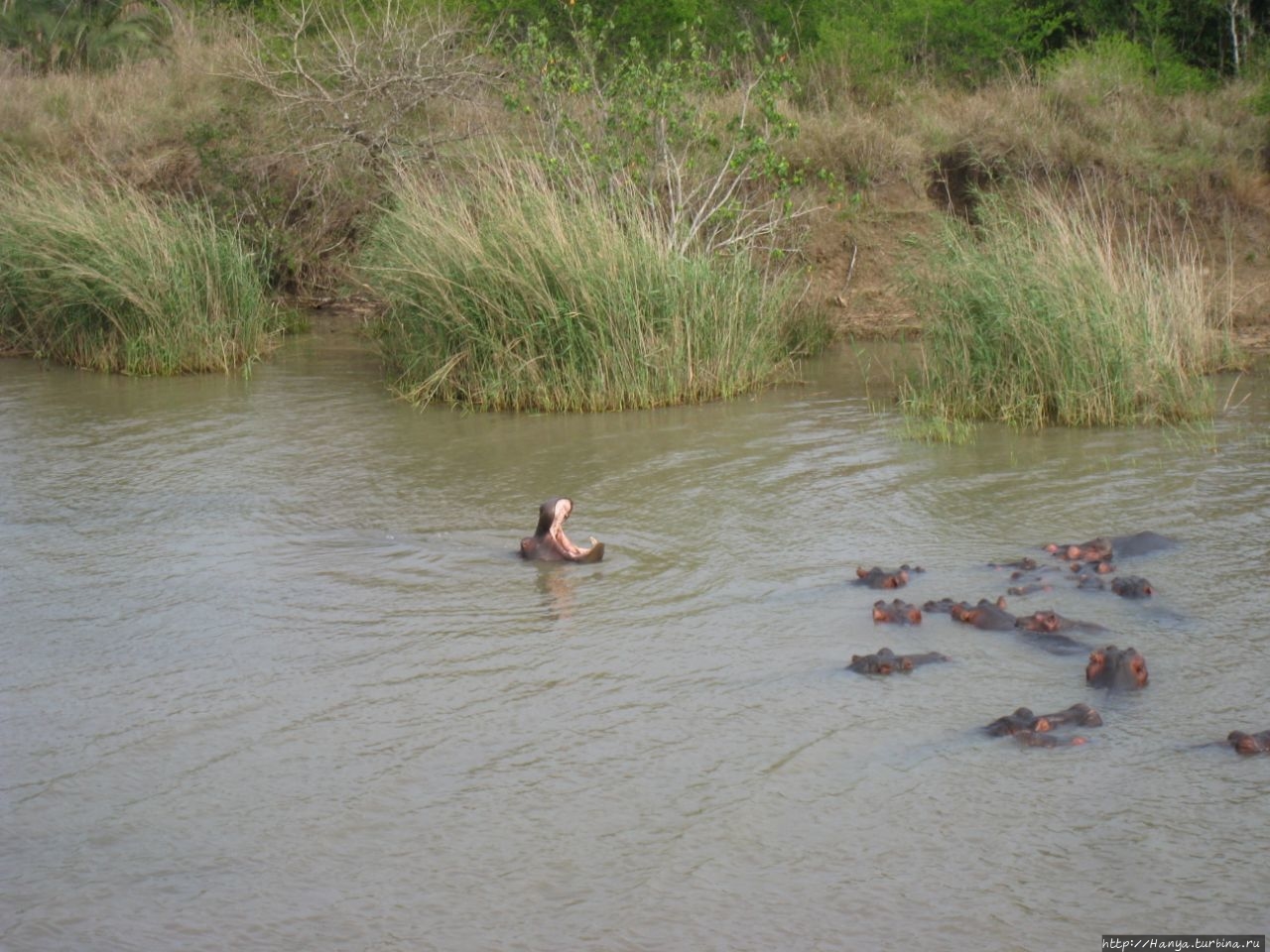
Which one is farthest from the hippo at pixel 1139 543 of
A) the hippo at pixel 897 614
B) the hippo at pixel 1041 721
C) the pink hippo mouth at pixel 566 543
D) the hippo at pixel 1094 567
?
the pink hippo mouth at pixel 566 543

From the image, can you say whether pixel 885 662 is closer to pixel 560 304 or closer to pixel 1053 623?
pixel 1053 623

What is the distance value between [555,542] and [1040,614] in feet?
6.99

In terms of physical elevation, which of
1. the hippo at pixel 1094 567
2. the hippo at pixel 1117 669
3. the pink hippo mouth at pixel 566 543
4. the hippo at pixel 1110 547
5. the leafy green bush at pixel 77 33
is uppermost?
the leafy green bush at pixel 77 33

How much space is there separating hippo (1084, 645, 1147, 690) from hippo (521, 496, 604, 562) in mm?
2349

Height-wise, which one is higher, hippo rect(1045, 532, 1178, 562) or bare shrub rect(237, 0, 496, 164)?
bare shrub rect(237, 0, 496, 164)

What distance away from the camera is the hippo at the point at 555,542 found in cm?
639

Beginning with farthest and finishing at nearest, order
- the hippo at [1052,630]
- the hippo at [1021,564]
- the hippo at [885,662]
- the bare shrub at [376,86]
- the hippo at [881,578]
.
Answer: the bare shrub at [376,86]
the hippo at [1021,564]
the hippo at [881,578]
the hippo at [1052,630]
the hippo at [885,662]

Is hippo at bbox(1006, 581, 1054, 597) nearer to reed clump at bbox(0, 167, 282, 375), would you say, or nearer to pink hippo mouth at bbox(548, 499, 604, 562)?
pink hippo mouth at bbox(548, 499, 604, 562)

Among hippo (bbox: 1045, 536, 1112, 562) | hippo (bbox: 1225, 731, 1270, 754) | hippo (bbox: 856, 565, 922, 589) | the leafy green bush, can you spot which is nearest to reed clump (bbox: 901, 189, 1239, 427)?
hippo (bbox: 1045, 536, 1112, 562)

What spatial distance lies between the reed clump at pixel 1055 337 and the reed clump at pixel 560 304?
155 cm

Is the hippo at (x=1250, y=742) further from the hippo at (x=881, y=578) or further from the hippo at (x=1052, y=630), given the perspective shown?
the hippo at (x=881, y=578)

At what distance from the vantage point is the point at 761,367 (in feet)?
35.7

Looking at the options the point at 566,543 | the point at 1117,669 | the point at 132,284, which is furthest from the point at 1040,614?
the point at 132,284

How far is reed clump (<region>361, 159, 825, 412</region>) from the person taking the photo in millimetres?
10039
